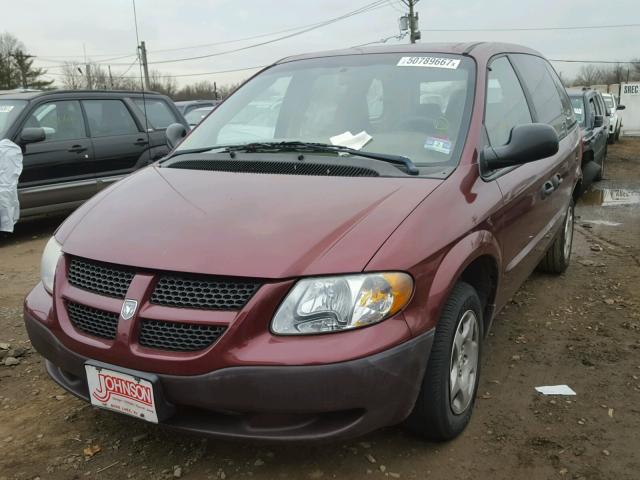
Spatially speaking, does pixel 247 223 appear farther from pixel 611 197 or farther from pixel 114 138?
pixel 611 197

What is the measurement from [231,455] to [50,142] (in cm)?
563

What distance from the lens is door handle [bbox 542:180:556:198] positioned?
368cm

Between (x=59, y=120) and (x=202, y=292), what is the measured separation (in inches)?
236

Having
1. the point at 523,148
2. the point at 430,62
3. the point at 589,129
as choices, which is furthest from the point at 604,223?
the point at 523,148

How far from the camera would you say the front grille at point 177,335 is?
208 cm

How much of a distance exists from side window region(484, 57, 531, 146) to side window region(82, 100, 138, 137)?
555 centimetres

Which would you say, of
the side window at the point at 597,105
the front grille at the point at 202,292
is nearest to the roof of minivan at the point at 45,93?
the front grille at the point at 202,292

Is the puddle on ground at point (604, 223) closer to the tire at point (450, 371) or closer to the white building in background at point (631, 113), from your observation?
the tire at point (450, 371)

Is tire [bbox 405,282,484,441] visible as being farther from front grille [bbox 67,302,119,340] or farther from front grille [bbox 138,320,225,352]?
front grille [bbox 67,302,119,340]

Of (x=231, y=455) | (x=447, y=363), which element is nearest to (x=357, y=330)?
(x=447, y=363)

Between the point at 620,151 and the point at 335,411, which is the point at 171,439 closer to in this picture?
the point at 335,411

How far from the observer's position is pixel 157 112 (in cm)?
862

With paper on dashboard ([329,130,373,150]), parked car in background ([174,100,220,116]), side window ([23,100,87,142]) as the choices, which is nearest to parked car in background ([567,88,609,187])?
paper on dashboard ([329,130,373,150])

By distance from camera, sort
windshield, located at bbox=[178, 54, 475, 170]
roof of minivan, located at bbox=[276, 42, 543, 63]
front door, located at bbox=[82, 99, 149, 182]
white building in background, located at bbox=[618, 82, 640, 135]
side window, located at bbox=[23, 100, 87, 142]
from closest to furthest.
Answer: windshield, located at bbox=[178, 54, 475, 170]
roof of minivan, located at bbox=[276, 42, 543, 63]
side window, located at bbox=[23, 100, 87, 142]
front door, located at bbox=[82, 99, 149, 182]
white building in background, located at bbox=[618, 82, 640, 135]
